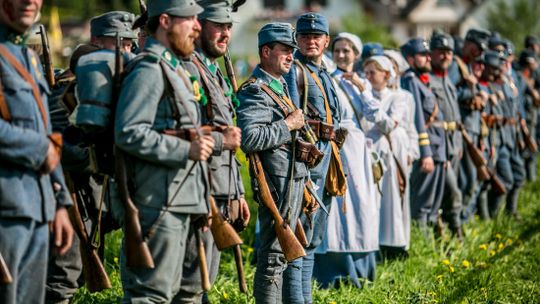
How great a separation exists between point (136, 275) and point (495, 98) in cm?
874

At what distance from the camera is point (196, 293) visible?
5414mm

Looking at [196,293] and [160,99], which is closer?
[160,99]

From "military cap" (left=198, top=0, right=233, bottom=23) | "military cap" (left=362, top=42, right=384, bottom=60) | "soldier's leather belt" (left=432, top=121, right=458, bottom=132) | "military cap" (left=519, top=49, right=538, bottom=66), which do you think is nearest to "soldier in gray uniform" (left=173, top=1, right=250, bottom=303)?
"military cap" (left=198, top=0, right=233, bottom=23)

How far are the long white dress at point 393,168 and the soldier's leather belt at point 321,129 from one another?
209 cm

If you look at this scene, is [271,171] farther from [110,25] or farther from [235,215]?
[110,25]

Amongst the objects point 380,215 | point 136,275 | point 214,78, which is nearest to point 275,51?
point 214,78

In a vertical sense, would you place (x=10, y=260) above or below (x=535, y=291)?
above

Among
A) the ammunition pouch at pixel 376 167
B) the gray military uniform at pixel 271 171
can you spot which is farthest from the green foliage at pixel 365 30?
the gray military uniform at pixel 271 171

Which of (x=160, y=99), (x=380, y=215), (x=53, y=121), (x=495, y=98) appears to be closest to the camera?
(x=160, y=99)

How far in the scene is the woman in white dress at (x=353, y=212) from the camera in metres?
8.66

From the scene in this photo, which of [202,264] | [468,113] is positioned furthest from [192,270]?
[468,113]

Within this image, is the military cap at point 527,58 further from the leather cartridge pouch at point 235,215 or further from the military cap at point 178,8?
the military cap at point 178,8

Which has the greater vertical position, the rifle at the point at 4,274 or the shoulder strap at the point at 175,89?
the shoulder strap at the point at 175,89

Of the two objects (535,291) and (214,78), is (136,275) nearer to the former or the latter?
(214,78)
